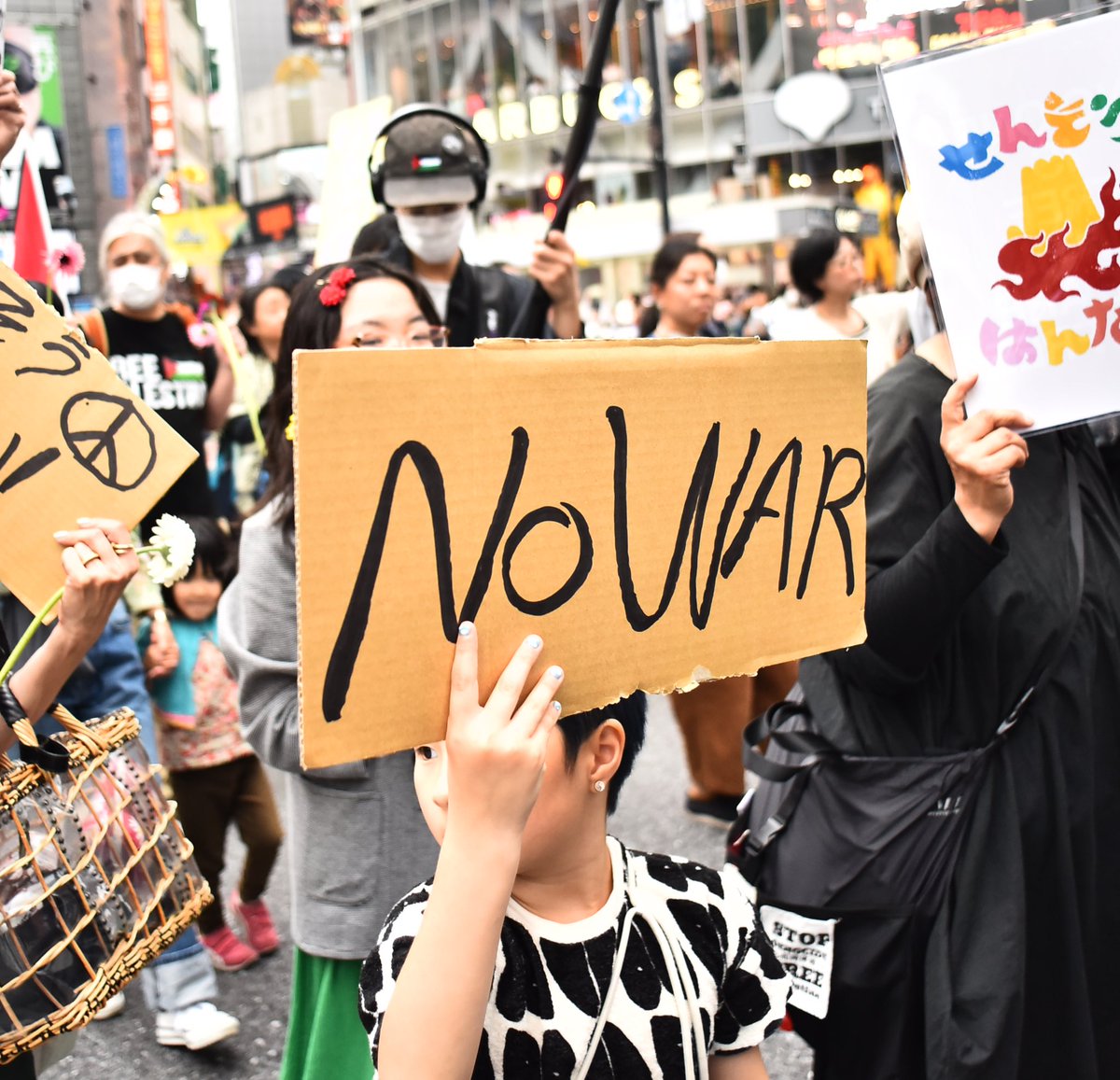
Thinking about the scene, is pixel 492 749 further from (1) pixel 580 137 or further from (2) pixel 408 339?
(1) pixel 580 137

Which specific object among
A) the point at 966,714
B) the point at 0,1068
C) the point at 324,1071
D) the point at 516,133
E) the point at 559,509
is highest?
the point at 516,133

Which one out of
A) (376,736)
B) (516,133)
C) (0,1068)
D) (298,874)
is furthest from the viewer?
(516,133)

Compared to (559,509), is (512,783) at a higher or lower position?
lower

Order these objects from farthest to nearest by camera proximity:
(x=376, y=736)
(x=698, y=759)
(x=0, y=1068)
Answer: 1. (x=698, y=759)
2. (x=0, y=1068)
3. (x=376, y=736)

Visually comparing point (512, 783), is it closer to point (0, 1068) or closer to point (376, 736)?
point (376, 736)

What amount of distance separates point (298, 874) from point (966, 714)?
1107 mm

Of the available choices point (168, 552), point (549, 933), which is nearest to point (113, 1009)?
point (168, 552)

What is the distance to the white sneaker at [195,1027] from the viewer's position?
3.29m

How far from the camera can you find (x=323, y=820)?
2.09m

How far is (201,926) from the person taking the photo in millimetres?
3832

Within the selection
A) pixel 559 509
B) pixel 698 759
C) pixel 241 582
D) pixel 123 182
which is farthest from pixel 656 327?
pixel 123 182

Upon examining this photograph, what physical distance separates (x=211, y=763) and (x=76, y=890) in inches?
81.7

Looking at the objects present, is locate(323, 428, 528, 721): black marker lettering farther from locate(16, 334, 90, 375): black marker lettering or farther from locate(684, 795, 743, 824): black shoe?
locate(684, 795, 743, 824): black shoe

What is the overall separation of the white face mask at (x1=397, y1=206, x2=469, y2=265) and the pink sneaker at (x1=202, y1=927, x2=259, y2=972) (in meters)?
2.08
